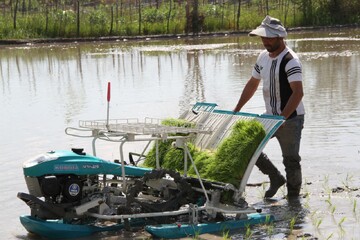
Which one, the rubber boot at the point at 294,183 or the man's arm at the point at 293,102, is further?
the rubber boot at the point at 294,183

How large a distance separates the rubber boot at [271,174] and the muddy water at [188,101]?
0.10m

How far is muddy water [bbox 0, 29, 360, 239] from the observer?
8289mm

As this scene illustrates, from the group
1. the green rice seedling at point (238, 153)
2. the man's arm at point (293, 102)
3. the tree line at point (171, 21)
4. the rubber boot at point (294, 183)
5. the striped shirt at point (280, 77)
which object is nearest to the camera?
the green rice seedling at point (238, 153)

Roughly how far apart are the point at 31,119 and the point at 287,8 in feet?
99.4

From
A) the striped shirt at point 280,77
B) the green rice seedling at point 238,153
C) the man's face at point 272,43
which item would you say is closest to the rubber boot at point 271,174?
the striped shirt at point 280,77

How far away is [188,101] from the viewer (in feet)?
52.1

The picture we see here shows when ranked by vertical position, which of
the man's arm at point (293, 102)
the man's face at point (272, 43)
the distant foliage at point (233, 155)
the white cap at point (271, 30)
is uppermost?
the white cap at point (271, 30)

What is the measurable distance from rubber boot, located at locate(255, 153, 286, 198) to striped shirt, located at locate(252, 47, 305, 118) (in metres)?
0.47

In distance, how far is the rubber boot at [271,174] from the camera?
28.1ft

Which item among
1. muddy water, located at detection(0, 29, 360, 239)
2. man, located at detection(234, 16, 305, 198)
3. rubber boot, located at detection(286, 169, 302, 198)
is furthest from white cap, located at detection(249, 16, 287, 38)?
muddy water, located at detection(0, 29, 360, 239)

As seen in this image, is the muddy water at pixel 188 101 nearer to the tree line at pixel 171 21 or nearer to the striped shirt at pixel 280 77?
the striped shirt at pixel 280 77

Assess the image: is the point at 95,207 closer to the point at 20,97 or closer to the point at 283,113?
the point at 283,113

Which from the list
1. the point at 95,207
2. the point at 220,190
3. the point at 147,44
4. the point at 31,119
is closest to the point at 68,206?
the point at 95,207

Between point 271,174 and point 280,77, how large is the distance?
938 mm
